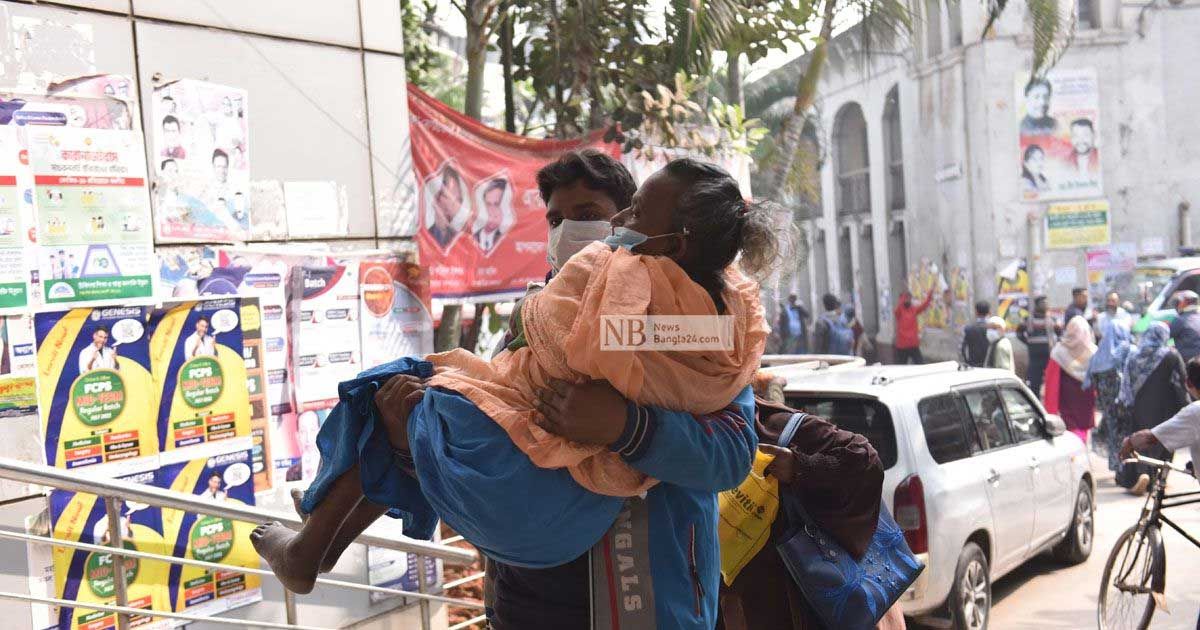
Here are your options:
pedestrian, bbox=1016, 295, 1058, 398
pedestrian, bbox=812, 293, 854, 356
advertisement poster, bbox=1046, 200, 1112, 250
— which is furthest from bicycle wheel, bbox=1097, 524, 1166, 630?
advertisement poster, bbox=1046, 200, 1112, 250

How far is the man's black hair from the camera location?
9.13ft

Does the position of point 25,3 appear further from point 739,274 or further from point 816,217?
point 816,217

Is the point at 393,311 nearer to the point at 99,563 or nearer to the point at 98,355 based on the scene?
the point at 98,355

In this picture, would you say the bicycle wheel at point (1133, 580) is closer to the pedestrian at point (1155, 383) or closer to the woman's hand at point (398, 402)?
the pedestrian at point (1155, 383)

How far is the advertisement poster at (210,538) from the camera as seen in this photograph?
157 inches

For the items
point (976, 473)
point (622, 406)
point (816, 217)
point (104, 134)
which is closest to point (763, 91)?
point (816, 217)

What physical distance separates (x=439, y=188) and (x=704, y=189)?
402cm

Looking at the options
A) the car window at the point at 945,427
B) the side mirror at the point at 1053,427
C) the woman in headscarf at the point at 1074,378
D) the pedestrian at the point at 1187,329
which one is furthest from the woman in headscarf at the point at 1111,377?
the car window at the point at 945,427

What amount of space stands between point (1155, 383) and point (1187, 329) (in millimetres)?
1706

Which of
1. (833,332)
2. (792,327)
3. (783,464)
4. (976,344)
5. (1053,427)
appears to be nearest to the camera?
(783,464)

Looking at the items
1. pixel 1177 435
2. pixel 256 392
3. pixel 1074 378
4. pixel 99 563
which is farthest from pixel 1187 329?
pixel 99 563

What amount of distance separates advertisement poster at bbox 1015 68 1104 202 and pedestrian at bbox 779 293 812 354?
5408 millimetres

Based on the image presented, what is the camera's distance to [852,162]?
98.4ft

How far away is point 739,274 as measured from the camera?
2098 millimetres
